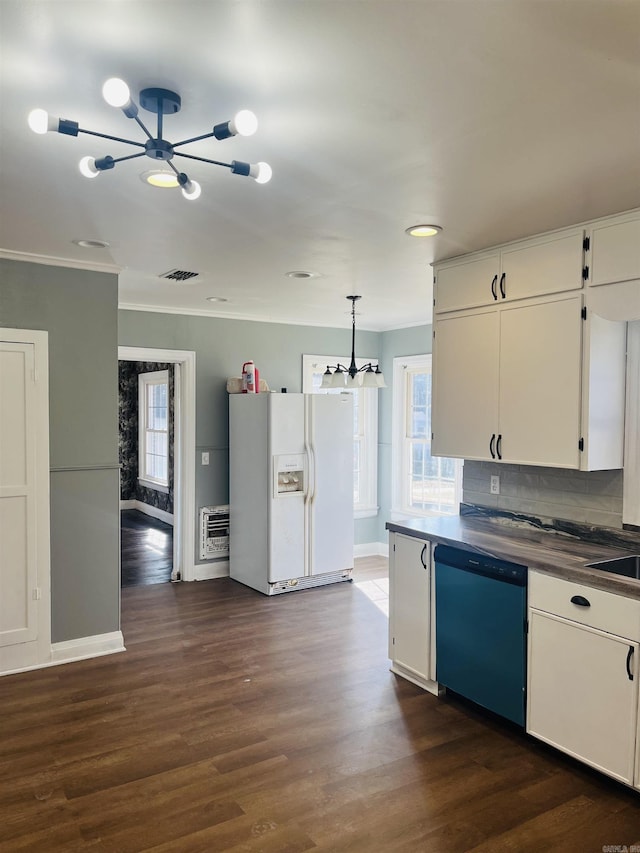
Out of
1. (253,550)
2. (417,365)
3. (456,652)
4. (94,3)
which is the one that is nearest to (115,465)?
(253,550)

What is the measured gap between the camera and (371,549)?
22.5 feet

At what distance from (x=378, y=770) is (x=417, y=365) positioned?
430 cm

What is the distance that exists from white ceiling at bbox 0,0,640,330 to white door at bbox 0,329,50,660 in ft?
2.22

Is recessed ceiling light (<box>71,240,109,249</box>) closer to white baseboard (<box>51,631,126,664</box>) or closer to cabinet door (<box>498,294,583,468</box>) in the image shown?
cabinet door (<box>498,294,583,468</box>)

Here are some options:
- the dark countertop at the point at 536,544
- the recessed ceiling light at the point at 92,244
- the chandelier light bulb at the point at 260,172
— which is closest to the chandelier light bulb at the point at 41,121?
the chandelier light bulb at the point at 260,172

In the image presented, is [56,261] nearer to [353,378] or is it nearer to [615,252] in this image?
[353,378]

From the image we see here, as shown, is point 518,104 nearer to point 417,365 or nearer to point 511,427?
point 511,427

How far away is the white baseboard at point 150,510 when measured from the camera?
851 centimetres

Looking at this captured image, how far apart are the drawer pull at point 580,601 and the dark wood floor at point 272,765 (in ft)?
2.50

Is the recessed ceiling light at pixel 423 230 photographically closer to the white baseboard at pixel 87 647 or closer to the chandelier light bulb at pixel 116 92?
the chandelier light bulb at pixel 116 92

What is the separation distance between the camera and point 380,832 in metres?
2.28

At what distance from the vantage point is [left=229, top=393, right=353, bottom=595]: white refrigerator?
5.21 meters

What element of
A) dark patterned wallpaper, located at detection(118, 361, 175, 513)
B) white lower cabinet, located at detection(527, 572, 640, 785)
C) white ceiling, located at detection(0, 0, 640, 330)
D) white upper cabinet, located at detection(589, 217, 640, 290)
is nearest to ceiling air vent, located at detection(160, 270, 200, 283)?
white ceiling, located at detection(0, 0, 640, 330)

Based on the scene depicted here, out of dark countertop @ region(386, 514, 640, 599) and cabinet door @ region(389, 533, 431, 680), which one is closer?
dark countertop @ region(386, 514, 640, 599)
